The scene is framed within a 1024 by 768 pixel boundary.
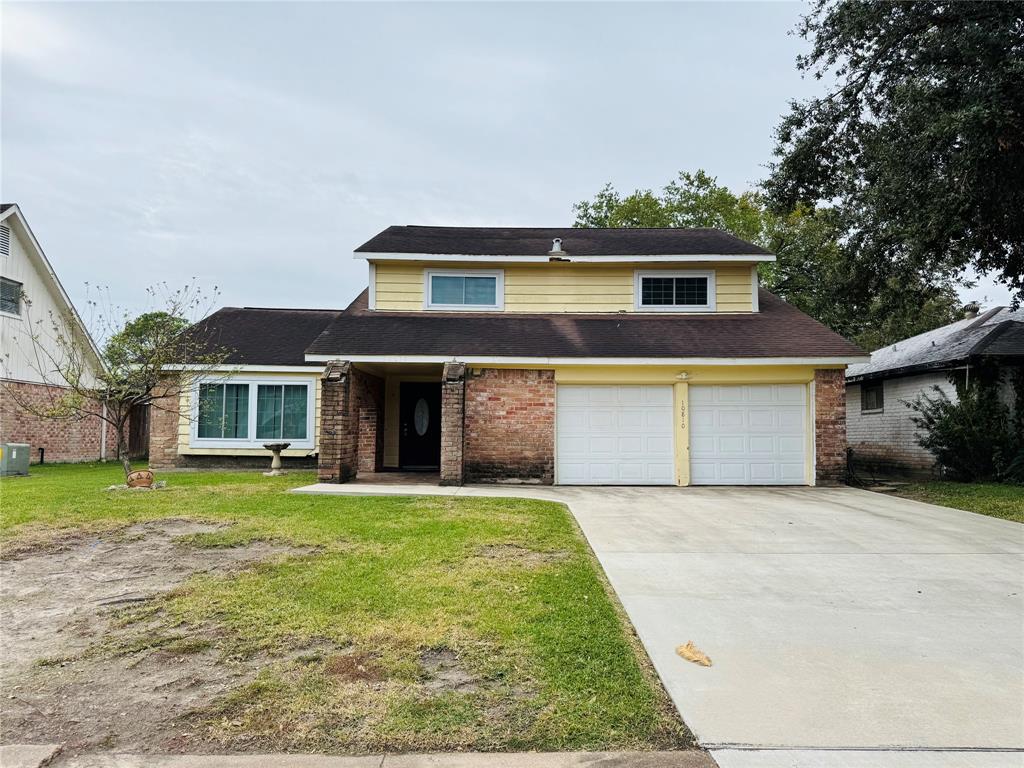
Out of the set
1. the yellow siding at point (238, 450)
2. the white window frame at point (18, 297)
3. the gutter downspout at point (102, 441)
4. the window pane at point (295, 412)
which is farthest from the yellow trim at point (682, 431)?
the gutter downspout at point (102, 441)

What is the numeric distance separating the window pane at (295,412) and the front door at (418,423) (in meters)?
2.60

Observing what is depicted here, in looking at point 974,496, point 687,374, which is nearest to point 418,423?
point 687,374

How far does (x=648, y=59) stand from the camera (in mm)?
14367

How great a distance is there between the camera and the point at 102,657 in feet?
11.8

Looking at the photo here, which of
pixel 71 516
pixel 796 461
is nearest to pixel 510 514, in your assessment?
pixel 71 516

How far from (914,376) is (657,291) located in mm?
7408

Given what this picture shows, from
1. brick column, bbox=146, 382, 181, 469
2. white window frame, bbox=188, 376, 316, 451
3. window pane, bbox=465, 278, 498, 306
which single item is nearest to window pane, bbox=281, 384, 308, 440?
white window frame, bbox=188, 376, 316, 451

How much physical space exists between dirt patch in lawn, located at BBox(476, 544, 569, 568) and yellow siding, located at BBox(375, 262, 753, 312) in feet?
29.0

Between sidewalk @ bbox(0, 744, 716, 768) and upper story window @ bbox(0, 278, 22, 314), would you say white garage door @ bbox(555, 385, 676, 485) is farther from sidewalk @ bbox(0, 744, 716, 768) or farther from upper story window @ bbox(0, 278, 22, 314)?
upper story window @ bbox(0, 278, 22, 314)

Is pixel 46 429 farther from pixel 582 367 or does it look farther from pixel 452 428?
pixel 582 367

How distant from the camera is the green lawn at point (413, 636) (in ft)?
9.11

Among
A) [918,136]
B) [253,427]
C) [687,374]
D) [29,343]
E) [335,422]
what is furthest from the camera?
[29,343]

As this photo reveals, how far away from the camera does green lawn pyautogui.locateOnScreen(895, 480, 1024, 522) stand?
30.7 feet

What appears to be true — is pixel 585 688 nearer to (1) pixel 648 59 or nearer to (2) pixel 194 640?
(2) pixel 194 640
